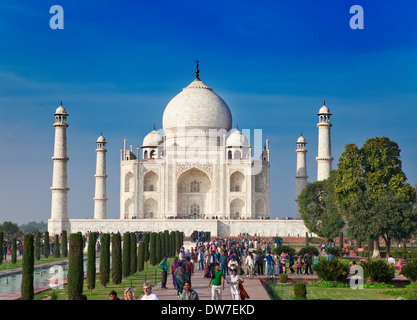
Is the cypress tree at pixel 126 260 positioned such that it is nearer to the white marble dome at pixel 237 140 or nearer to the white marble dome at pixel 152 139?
the white marble dome at pixel 237 140

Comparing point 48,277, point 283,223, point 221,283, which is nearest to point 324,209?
point 283,223

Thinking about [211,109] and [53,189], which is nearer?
[53,189]

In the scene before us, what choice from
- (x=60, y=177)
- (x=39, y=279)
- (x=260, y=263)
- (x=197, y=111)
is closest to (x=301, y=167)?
(x=197, y=111)

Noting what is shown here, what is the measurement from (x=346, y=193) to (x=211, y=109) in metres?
20.7

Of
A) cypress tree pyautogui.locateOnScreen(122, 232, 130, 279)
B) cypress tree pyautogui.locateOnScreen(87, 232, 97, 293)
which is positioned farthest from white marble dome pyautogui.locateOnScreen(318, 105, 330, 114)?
cypress tree pyautogui.locateOnScreen(87, 232, 97, 293)

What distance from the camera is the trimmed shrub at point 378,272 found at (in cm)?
1619

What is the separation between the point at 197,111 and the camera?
4972cm

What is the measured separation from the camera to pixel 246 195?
46.2 meters

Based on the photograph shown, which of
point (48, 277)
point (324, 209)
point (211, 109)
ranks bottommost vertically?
point (48, 277)

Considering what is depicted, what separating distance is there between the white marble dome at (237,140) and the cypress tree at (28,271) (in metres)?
34.2

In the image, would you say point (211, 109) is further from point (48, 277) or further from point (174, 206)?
point (48, 277)

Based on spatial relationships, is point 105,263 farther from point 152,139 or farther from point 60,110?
point 152,139
